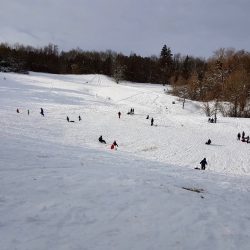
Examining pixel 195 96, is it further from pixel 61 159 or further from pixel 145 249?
pixel 145 249

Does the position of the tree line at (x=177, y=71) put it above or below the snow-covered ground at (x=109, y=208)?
above

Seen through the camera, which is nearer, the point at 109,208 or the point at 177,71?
the point at 109,208

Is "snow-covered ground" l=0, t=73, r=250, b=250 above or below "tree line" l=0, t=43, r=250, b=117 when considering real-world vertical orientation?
below

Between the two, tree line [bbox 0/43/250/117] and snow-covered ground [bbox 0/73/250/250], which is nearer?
snow-covered ground [bbox 0/73/250/250]

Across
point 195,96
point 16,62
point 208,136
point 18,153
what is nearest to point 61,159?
point 18,153

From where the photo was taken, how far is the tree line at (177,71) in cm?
6908

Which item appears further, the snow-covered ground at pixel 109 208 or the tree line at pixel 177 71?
the tree line at pixel 177 71

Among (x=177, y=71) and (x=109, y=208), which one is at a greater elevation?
(x=177, y=71)

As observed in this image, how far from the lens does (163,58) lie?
378 ft

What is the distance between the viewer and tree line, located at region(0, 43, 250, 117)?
6908cm

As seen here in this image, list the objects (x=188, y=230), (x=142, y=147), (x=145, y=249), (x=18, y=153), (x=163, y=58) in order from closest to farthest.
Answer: (x=145, y=249) < (x=188, y=230) < (x=18, y=153) < (x=142, y=147) < (x=163, y=58)

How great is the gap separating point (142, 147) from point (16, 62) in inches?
2978

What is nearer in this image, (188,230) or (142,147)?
(188,230)

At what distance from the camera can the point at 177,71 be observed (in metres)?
113
